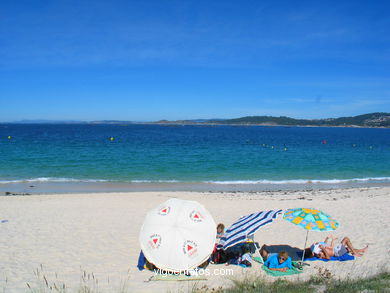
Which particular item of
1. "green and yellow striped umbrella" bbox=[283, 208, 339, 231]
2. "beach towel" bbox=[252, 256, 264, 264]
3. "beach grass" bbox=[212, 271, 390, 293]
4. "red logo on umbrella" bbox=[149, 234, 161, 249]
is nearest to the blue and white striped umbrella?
"green and yellow striped umbrella" bbox=[283, 208, 339, 231]

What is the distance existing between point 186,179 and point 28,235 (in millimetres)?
15084

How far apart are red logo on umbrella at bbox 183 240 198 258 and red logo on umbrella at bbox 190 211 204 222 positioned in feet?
1.59

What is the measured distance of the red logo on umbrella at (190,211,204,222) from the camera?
697cm

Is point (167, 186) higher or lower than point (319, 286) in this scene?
lower

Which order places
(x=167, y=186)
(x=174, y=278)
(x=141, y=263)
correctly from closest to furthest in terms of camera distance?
(x=174, y=278), (x=141, y=263), (x=167, y=186)

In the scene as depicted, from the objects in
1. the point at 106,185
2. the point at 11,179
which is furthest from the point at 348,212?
the point at 11,179

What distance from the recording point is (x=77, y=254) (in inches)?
361

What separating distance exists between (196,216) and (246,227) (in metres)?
1.69

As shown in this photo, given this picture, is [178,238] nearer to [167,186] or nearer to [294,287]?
[294,287]

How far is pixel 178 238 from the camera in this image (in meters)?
6.75

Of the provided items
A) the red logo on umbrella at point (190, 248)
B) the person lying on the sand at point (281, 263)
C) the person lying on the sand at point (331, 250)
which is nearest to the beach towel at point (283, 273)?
the person lying on the sand at point (281, 263)

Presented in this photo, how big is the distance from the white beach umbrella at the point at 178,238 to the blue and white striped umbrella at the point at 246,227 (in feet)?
3.50

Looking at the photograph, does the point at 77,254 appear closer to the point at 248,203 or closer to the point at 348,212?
the point at 248,203

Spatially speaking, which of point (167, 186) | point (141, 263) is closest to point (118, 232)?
point (141, 263)
